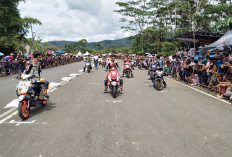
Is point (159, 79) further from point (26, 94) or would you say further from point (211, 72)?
point (26, 94)

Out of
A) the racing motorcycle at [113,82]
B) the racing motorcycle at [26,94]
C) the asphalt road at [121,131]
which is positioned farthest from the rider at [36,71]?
the racing motorcycle at [113,82]

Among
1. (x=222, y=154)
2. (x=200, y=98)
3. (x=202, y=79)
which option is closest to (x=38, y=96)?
(x=222, y=154)

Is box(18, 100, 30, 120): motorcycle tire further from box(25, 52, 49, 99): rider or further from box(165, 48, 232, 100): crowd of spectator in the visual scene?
box(165, 48, 232, 100): crowd of spectator

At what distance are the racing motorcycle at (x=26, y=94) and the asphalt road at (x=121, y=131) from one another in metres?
0.28

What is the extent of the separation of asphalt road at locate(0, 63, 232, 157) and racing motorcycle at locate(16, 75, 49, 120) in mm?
278

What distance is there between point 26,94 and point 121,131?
9.25 ft

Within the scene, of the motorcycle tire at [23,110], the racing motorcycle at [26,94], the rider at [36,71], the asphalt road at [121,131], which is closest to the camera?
the asphalt road at [121,131]

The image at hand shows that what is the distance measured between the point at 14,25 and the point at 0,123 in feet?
96.8

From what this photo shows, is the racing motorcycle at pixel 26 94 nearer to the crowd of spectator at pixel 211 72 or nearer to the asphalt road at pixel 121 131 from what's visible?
the asphalt road at pixel 121 131

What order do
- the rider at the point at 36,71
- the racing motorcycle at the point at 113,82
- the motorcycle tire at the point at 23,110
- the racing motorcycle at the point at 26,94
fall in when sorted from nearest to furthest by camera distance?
the motorcycle tire at the point at 23,110 → the racing motorcycle at the point at 26,94 → the rider at the point at 36,71 → the racing motorcycle at the point at 113,82

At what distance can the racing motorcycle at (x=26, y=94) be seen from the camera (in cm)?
541

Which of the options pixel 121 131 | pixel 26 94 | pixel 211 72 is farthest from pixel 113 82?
pixel 211 72

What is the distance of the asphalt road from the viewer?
369 cm

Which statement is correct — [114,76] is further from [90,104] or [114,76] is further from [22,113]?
[22,113]
